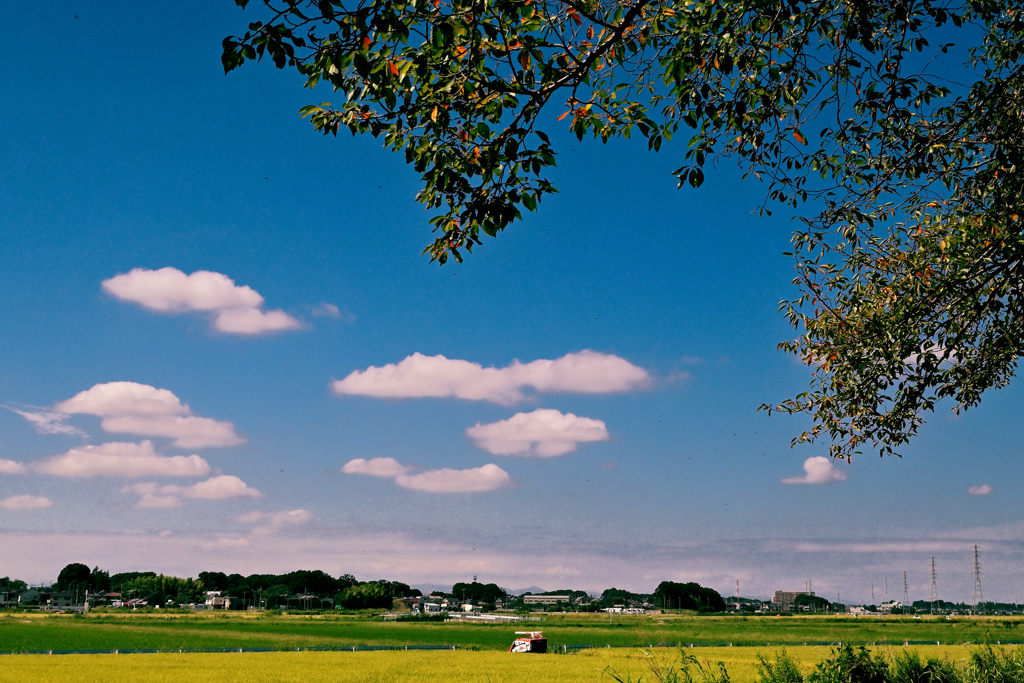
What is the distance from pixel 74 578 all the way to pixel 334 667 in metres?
177

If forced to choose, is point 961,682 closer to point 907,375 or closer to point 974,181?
point 907,375

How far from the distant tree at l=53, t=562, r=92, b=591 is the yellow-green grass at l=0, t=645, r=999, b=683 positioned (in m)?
160

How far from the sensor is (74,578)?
178125 mm

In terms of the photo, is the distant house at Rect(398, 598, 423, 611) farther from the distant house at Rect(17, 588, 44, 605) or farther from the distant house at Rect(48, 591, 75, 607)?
the distant house at Rect(17, 588, 44, 605)

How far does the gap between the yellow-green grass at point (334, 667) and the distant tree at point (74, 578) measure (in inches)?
6312

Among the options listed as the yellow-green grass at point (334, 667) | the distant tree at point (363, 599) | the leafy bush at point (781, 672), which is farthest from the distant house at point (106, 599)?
the leafy bush at point (781, 672)

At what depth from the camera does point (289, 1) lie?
566 cm

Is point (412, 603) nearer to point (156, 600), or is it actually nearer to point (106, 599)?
point (156, 600)

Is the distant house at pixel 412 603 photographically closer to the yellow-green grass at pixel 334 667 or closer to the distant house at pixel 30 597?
the distant house at pixel 30 597

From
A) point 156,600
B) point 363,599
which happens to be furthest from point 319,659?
point 156,600

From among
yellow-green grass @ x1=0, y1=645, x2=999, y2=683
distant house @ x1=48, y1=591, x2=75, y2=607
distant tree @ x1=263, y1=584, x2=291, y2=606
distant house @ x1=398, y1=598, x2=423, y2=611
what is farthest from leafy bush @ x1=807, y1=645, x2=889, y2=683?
distant house @ x1=48, y1=591, x2=75, y2=607

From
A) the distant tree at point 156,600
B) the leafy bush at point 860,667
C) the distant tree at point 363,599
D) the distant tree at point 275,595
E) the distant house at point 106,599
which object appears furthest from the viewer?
the distant house at point 106,599

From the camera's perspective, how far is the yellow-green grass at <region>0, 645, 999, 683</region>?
29172 millimetres

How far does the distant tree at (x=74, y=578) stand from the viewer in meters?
174
